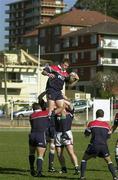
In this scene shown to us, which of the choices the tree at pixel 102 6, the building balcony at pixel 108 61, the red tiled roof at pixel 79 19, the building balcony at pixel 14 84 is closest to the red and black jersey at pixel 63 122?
the building balcony at pixel 14 84

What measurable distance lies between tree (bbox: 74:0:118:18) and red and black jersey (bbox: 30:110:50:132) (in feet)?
458

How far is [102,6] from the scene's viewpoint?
16150 cm

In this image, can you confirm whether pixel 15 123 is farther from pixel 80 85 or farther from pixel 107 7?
pixel 107 7

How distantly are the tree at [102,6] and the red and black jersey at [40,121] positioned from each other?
140m

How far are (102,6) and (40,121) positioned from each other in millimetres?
146959

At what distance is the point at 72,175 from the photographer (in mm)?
17016

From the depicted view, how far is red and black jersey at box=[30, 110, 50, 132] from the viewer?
54.5 feet

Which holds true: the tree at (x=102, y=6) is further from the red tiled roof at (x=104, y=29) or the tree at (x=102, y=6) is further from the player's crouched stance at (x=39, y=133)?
the player's crouched stance at (x=39, y=133)

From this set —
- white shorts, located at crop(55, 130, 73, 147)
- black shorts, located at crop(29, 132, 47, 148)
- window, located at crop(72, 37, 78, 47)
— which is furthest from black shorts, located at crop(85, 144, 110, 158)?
window, located at crop(72, 37, 78, 47)

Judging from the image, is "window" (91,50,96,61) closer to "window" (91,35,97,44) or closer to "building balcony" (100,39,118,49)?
"window" (91,35,97,44)

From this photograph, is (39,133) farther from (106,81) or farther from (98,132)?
(106,81)

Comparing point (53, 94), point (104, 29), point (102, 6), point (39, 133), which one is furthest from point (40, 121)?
point (102, 6)

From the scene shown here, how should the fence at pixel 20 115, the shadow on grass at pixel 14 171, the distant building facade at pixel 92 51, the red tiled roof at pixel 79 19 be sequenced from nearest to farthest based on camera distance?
1. the shadow on grass at pixel 14 171
2. the fence at pixel 20 115
3. the distant building facade at pixel 92 51
4. the red tiled roof at pixel 79 19

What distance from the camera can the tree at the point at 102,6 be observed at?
157875 mm
